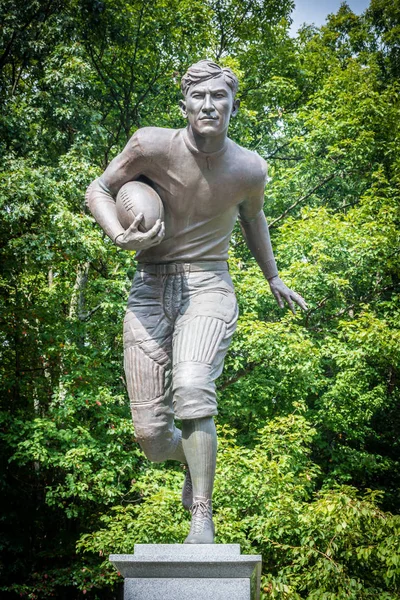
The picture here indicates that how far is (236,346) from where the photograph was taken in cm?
1334

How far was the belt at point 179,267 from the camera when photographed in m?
4.58

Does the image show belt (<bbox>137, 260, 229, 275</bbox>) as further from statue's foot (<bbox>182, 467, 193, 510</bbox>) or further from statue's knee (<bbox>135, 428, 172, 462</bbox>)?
statue's foot (<bbox>182, 467, 193, 510</bbox>)

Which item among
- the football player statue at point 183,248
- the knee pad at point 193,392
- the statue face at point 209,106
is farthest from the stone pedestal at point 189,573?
the statue face at point 209,106

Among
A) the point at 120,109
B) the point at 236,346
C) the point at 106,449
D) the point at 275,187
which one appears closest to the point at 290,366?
the point at 236,346

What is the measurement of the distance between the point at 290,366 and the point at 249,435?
1760 mm

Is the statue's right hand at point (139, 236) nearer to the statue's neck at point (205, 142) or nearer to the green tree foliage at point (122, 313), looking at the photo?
the statue's neck at point (205, 142)

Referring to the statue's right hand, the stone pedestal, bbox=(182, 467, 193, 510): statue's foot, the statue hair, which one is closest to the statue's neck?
the statue hair

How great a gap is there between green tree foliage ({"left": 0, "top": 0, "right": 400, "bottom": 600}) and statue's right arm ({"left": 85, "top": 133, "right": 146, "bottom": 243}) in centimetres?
584

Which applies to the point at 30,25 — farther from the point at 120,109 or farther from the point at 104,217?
the point at 104,217

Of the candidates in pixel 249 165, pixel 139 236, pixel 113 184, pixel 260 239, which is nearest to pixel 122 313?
pixel 260 239

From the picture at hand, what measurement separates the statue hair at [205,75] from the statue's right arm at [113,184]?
1.35 ft

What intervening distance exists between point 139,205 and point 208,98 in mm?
704

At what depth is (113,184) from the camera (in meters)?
4.62

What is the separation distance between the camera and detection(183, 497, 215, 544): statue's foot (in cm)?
389
